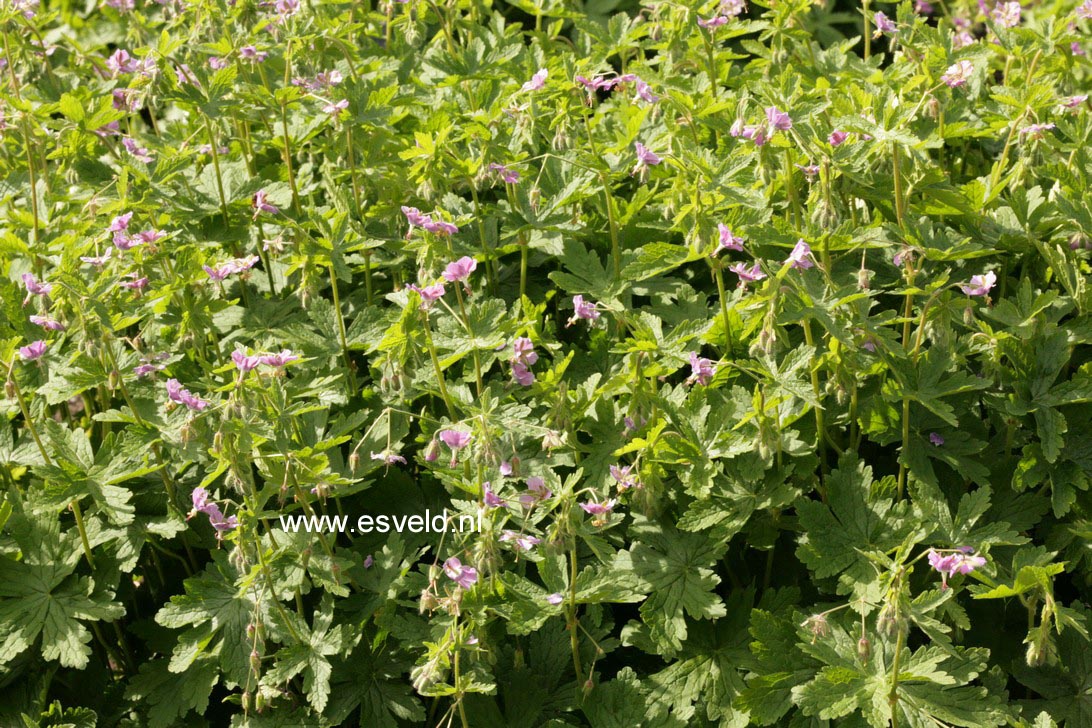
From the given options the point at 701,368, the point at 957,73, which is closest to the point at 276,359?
the point at 701,368

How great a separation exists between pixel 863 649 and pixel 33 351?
2.31m

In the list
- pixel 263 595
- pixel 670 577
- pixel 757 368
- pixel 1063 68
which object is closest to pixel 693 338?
pixel 757 368

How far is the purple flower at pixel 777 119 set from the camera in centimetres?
285

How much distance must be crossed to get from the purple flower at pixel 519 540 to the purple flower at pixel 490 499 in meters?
0.07

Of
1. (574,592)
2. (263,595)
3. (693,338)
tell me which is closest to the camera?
(574,592)

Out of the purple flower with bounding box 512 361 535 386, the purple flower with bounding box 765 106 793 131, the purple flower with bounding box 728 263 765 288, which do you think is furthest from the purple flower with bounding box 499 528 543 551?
the purple flower with bounding box 765 106 793 131

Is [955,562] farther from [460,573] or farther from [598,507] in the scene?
[460,573]

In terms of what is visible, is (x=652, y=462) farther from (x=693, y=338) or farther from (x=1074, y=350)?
(x=1074, y=350)

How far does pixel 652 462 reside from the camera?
2812mm

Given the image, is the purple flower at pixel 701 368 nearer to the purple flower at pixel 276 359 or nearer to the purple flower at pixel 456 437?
the purple flower at pixel 456 437

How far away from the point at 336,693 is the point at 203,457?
693 millimetres

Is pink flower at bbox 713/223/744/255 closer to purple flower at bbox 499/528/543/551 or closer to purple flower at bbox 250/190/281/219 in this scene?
purple flower at bbox 499/528/543/551

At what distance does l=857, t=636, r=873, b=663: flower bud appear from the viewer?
8.35 ft

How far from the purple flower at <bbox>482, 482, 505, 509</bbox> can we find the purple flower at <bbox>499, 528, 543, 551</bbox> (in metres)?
0.07
